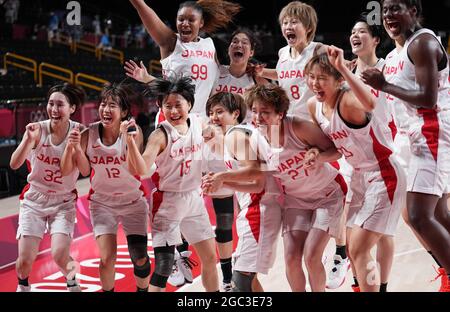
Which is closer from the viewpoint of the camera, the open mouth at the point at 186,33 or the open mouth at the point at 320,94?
the open mouth at the point at 320,94

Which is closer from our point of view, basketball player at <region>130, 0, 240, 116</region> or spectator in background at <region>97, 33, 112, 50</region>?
basketball player at <region>130, 0, 240, 116</region>

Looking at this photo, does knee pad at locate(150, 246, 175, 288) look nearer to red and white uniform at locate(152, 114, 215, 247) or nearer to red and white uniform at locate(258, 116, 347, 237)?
red and white uniform at locate(152, 114, 215, 247)

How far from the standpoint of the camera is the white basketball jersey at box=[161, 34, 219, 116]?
4.86m

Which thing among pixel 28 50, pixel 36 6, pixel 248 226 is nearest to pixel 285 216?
pixel 248 226

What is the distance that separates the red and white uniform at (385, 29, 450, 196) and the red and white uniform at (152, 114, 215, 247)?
52.6 inches

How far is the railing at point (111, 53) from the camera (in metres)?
15.8

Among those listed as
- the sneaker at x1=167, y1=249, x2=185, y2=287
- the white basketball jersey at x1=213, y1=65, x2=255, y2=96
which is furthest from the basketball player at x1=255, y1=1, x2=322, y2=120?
the sneaker at x1=167, y1=249, x2=185, y2=287

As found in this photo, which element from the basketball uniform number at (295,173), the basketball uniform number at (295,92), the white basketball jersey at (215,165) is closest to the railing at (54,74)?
the white basketball jersey at (215,165)

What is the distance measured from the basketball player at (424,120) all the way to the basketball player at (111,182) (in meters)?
1.59

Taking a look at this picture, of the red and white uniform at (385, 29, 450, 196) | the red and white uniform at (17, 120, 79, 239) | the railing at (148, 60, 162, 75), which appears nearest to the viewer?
the red and white uniform at (385, 29, 450, 196)

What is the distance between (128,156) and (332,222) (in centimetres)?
125

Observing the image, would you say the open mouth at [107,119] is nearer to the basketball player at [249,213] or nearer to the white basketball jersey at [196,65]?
the basketball player at [249,213]

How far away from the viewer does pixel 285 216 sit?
12.3 feet

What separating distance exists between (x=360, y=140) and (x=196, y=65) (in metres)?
1.75
